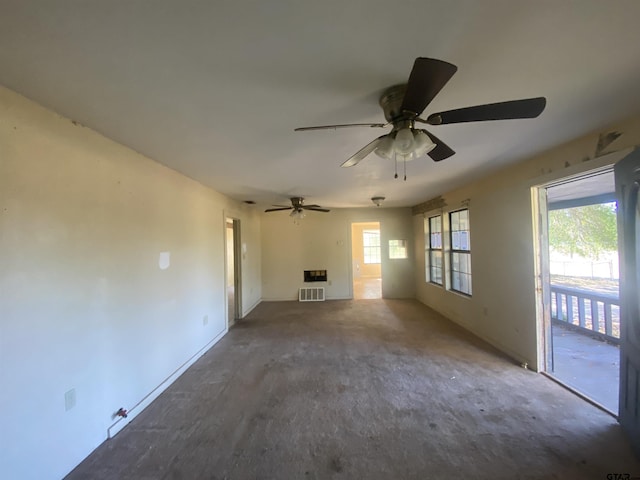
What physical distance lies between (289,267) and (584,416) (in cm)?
576

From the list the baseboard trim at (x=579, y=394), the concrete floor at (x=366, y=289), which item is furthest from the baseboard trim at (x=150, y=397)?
the concrete floor at (x=366, y=289)

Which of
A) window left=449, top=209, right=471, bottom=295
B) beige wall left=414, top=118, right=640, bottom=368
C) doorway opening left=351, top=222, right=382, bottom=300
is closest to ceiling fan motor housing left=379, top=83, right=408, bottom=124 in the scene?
beige wall left=414, top=118, right=640, bottom=368

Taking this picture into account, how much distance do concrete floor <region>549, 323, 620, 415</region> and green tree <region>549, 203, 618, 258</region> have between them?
1.43m

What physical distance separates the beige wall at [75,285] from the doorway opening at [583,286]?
13.2 ft

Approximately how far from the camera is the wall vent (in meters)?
6.88

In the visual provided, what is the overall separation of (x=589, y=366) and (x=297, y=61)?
13.9ft

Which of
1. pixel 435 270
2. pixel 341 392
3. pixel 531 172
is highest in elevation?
pixel 531 172

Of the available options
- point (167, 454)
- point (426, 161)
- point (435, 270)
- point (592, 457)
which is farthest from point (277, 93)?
point (435, 270)

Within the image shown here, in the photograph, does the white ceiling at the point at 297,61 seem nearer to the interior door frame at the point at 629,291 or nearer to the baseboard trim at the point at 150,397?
the interior door frame at the point at 629,291

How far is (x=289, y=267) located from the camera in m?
7.05

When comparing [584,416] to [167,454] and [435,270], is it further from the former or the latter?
[435,270]

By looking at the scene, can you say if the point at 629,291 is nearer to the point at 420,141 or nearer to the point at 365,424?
the point at 420,141

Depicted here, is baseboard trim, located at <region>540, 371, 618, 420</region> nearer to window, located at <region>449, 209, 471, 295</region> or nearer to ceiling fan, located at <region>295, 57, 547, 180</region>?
window, located at <region>449, 209, 471, 295</region>

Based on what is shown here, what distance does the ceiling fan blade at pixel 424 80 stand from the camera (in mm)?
998
